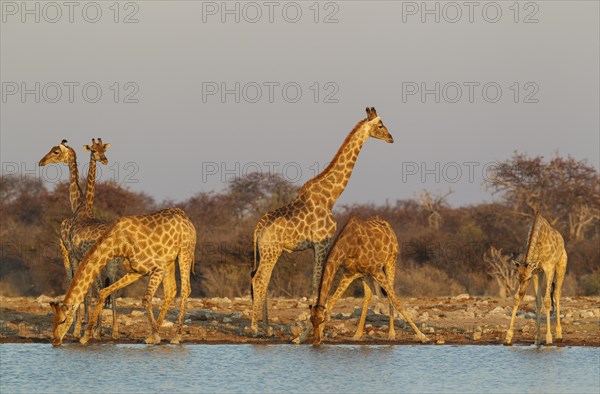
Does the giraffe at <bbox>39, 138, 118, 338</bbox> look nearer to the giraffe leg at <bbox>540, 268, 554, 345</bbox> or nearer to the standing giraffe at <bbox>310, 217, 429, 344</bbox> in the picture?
the standing giraffe at <bbox>310, 217, 429, 344</bbox>

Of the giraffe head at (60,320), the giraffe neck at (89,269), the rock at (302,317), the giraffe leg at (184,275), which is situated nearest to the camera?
the giraffe head at (60,320)

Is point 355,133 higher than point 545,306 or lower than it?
higher

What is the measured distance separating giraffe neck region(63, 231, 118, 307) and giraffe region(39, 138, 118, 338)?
2.55ft

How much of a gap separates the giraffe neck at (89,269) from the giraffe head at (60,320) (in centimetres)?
9

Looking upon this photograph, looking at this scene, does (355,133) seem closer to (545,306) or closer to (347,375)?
(545,306)

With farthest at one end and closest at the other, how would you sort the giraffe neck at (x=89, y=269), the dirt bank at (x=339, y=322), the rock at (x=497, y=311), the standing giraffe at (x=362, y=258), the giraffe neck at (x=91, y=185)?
1. the rock at (x=497, y=311)
2. the giraffe neck at (x=91, y=185)
3. the dirt bank at (x=339, y=322)
4. the standing giraffe at (x=362, y=258)
5. the giraffe neck at (x=89, y=269)

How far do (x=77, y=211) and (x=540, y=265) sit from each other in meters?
7.20

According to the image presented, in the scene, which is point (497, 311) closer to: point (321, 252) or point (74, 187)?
point (321, 252)

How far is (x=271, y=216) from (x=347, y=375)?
4.37m

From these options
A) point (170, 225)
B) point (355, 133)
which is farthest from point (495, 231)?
point (170, 225)

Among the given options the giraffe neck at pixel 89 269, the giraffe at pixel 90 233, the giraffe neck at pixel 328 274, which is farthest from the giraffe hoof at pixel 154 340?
the giraffe neck at pixel 328 274

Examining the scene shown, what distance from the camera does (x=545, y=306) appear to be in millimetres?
17266

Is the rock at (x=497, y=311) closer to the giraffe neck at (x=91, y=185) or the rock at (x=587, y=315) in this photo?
the rock at (x=587, y=315)

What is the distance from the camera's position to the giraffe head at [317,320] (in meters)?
16.8
